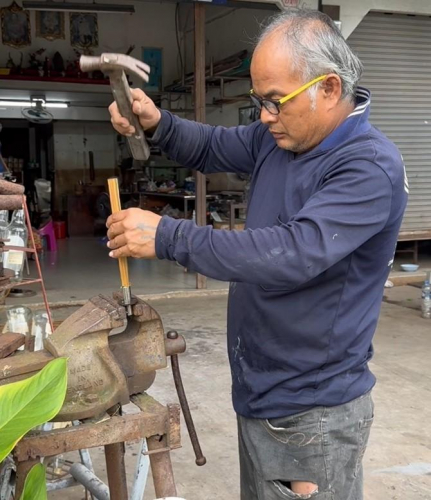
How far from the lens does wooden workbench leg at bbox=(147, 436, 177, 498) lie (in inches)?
58.6

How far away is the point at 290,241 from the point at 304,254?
38 millimetres

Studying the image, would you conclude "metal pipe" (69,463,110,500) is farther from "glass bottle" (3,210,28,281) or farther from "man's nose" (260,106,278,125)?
"man's nose" (260,106,278,125)

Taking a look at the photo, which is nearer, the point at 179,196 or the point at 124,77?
the point at 124,77

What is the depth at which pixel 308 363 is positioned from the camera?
1.48 meters

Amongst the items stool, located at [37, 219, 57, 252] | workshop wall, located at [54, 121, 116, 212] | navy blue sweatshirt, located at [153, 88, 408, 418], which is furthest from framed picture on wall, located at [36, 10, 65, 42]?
navy blue sweatshirt, located at [153, 88, 408, 418]

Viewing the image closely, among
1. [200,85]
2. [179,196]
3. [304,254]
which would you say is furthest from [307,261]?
[179,196]

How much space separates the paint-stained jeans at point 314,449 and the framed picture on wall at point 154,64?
9426mm

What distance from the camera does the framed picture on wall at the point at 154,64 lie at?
10.5 meters

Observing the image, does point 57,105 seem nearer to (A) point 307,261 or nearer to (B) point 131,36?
(B) point 131,36

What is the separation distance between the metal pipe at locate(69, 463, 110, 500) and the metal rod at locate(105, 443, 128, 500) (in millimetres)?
498

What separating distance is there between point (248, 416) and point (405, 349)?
324 centimetres

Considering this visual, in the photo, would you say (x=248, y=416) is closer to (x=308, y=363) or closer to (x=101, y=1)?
(x=308, y=363)

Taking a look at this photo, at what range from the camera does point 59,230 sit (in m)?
10.6

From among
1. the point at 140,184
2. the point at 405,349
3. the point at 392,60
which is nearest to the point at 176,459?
the point at 405,349
